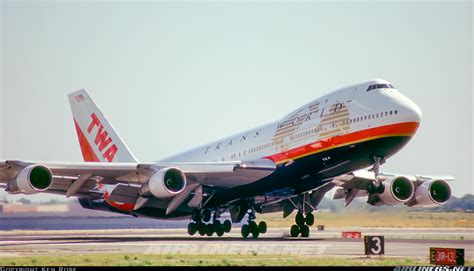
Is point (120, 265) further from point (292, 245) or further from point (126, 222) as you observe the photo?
point (126, 222)

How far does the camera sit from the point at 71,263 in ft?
92.0

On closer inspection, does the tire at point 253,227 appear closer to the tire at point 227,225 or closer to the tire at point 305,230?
the tire at point 227,225

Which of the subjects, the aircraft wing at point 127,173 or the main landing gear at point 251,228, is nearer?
the aircraft wing at point 127,173

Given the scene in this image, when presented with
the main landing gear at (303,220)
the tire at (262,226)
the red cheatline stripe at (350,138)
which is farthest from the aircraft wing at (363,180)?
the red cheatline stripe at (350,138)

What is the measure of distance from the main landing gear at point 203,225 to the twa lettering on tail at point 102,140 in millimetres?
8935

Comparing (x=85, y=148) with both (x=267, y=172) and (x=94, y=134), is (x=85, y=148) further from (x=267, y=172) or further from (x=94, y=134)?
(x=267, y=172)

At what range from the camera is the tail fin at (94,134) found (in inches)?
2039

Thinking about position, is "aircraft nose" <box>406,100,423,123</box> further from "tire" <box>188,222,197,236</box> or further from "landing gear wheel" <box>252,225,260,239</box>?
"tire" <box>188,222,197,236</box>

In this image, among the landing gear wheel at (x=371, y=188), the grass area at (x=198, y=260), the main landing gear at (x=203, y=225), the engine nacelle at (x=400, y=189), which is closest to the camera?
the grass area at (x=198, y=260)

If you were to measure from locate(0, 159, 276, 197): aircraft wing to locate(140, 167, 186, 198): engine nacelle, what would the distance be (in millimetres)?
963

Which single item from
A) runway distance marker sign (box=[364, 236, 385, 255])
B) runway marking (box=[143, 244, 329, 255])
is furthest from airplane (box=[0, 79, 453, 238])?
runway distance marker sign (box=[364, 236, 385, 255])

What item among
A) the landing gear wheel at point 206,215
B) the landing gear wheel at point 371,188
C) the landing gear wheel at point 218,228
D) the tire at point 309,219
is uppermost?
the landing gear wheel at point 371,188

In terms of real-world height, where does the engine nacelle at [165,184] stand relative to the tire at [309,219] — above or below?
above

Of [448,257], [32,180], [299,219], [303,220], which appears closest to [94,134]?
[32,180]
